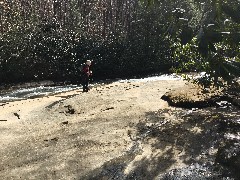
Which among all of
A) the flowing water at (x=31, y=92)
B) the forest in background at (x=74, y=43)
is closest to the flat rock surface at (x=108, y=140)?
the flowing water at (x=31, y=92)

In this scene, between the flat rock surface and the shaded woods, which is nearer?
the flat rock surface

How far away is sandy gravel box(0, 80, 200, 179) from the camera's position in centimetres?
581

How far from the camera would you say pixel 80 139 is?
701 centimetres

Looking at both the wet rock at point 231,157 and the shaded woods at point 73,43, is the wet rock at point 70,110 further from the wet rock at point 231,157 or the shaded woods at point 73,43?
the shaded woods at point 73,43

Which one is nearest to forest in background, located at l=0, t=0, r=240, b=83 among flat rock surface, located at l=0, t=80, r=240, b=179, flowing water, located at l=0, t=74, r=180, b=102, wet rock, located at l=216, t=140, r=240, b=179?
flowing water, located at l=0, t=74, r=180, b=102

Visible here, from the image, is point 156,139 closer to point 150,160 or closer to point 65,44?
point 150,160

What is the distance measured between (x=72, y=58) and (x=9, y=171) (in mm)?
14874

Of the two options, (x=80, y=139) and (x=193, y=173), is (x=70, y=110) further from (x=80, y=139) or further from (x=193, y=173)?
(x=193, y=173)

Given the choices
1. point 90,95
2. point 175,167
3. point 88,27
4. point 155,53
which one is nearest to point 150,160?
point 175,167

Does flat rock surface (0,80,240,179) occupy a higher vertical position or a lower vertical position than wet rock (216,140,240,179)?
lower

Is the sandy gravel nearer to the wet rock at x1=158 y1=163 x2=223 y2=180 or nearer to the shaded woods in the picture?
the wet rock at x1=158 y1=163 x2=223 y2=180

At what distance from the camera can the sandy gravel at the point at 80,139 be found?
581 cm

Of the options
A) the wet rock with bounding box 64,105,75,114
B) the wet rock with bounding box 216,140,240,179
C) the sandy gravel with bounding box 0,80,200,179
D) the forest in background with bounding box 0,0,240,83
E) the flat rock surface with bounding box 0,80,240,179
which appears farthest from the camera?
the forest in background with bounding box 0,0,240,83

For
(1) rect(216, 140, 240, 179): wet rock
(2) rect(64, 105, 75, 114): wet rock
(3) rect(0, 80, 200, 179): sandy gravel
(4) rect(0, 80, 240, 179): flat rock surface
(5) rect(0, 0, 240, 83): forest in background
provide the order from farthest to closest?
(5) rect(0, 0, 240, 83): forest in background, (2) rect(64, 105, 75, 114): wet rock, (3) rect(0, 80, 200, 179): sandy gravel, (4) rect(0, 80, 240, 179): flat rock surface, (1) rect(216, 140, 240, 179): wet rock
